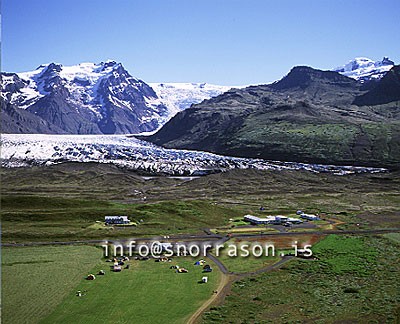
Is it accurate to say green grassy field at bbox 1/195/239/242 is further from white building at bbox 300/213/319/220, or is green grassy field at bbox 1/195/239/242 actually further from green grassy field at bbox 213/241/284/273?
green grassy field at bbox 213/241/284/273

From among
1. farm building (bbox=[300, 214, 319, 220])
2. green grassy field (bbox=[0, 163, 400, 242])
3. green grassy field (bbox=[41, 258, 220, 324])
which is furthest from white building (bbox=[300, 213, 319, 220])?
green grassy field (bbox=[41, 258, 220, 324])

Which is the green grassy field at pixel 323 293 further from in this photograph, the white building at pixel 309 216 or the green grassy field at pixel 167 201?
the green grassy field at pixel 167 201

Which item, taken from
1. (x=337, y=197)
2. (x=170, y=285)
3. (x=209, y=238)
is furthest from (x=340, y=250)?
(x=337, y=197)

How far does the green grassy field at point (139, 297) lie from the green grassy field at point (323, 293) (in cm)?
446

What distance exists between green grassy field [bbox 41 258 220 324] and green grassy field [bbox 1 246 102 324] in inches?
75.3

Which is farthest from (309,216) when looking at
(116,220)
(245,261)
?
(116,220)

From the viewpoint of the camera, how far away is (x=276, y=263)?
6994 centimetres

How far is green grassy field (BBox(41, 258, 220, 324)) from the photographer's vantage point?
158 feet

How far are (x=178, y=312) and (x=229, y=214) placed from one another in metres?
66.2

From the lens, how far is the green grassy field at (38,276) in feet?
161

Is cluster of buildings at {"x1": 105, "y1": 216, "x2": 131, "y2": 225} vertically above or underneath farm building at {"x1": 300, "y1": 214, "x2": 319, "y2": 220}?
above

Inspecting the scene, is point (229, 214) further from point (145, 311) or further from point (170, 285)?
point (145, 311)

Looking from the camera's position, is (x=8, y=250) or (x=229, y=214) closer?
(x=8, y=250)

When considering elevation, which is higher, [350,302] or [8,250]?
[8,250]
